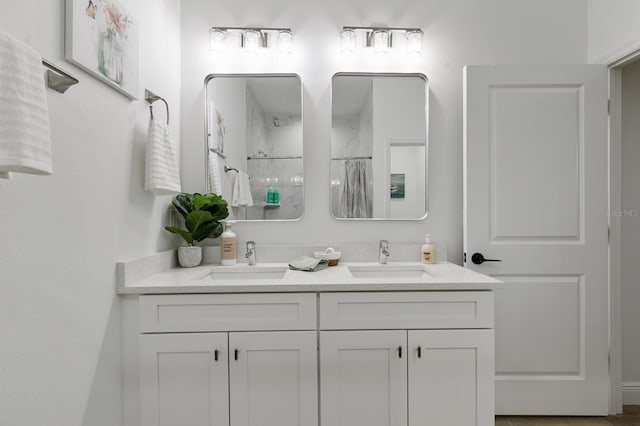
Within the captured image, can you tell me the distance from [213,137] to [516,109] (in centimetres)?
170

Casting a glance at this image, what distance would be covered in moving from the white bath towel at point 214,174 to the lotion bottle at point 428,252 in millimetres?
1207

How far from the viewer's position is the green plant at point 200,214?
1.75 metres

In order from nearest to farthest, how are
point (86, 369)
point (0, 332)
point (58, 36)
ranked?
point (0, 332) → point (58, 36) → point (86, 369)

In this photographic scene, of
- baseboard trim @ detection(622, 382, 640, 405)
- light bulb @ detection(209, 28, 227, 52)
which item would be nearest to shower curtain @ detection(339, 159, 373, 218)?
light bulb @ detection(209, 28, 227, 52)

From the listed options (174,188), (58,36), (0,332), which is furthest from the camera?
(174,188)

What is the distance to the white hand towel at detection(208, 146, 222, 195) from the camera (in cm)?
194

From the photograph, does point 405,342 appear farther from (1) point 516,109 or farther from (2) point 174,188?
(1) point 516,109

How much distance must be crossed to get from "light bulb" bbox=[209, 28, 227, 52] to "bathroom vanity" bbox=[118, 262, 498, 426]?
1.33 m

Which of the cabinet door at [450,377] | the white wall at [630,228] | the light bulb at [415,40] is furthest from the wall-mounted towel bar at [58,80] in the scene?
the white wall at [630,228]

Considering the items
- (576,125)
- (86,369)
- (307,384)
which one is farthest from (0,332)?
(576,125)

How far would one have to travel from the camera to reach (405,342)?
1.39 meters

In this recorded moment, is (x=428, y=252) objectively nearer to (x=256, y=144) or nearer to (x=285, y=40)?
(x=256, y=144)

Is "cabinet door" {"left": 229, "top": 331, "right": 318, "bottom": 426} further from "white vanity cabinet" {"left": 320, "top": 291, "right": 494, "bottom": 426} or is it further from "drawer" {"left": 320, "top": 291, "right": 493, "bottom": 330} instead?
"drawer" {"left": 320, "top": 291, "right": 493, "bottom": 330}

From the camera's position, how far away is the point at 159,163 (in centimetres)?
148
